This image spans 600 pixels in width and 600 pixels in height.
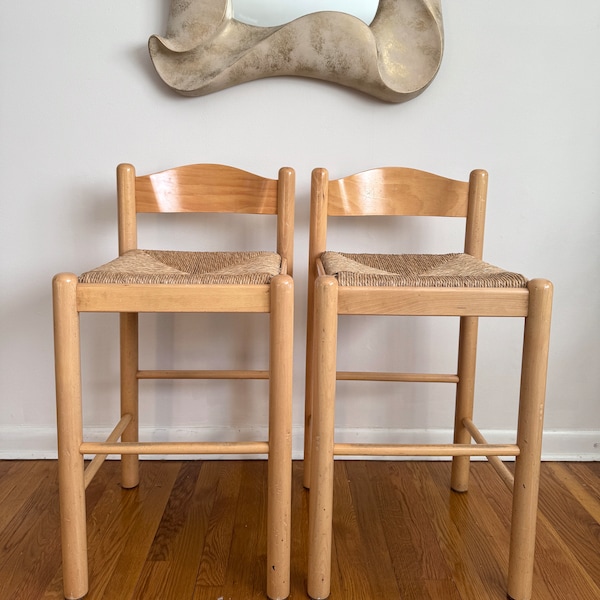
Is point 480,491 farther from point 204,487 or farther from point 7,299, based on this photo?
point 7,299

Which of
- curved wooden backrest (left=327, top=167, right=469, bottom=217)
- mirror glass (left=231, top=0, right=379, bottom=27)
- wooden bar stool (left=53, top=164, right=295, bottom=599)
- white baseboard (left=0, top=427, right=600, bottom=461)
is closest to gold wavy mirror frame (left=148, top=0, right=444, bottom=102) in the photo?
mirror glass (left=231, top=0, right=379, bottom=27)

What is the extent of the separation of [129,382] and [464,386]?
2.32 ft

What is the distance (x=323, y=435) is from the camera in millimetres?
943

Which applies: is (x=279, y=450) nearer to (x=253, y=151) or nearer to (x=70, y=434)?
(x=70, y=434)

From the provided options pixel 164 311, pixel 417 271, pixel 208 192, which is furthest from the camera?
pixel 208 192

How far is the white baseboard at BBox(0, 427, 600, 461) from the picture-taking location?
1.46 meters

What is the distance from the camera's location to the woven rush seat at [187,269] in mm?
929

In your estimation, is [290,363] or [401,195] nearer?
[290,363]

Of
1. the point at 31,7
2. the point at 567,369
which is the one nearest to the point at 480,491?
the point at 567,369

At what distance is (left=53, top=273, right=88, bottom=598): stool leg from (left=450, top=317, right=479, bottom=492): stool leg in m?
0.76

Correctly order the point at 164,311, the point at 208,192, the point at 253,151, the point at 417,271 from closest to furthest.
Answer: the point at 164,311 < the point at 417,271 < the point at 208,192 < the point at 253,151

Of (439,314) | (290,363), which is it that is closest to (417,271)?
(439,314)

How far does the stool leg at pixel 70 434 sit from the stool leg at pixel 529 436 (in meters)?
0.68

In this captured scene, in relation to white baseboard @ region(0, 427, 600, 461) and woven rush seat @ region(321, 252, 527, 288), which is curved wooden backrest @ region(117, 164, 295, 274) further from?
white baseboard @ region(0, 427, 600, 461)
